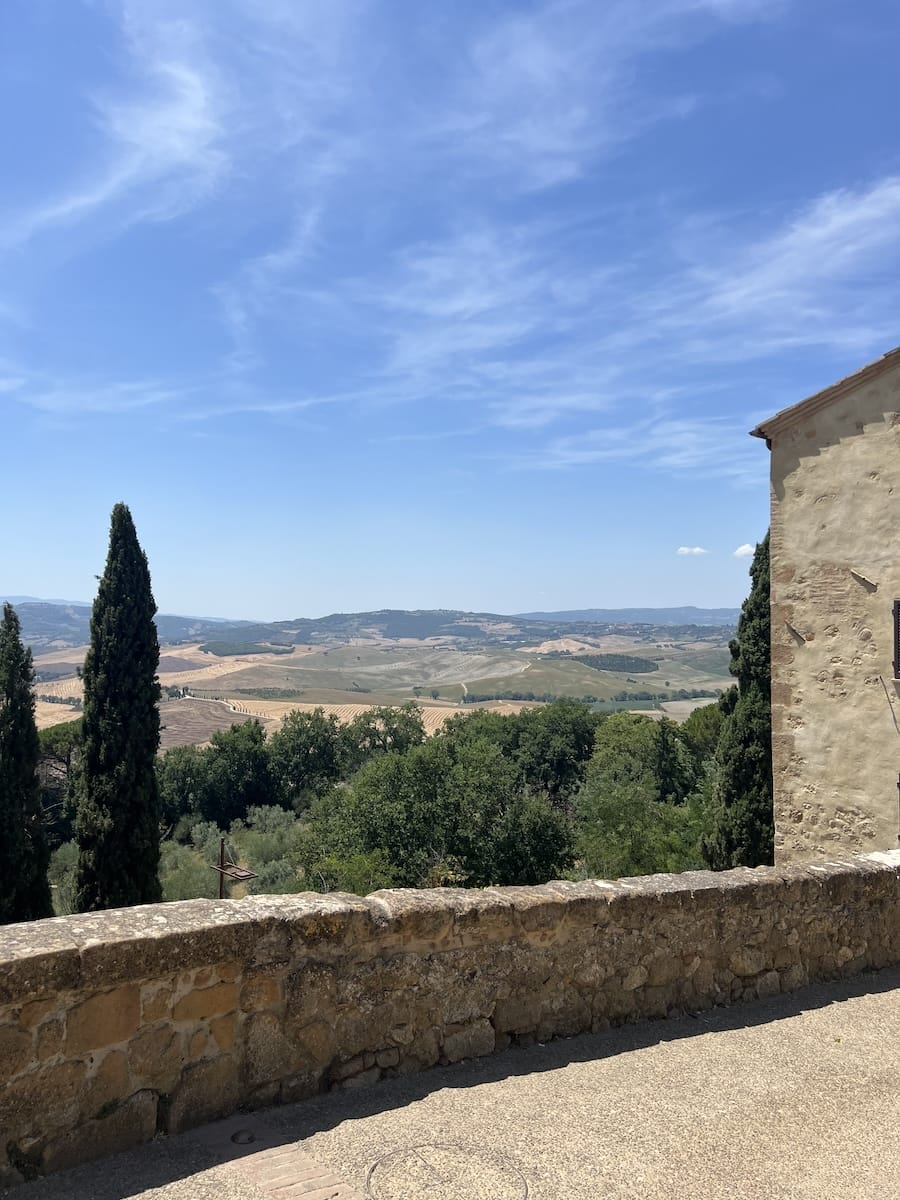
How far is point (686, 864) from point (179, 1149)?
21941 millimetres

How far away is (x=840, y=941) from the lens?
5.70 meters

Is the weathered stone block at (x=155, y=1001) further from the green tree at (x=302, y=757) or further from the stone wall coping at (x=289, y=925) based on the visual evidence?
the green tree at (x=302, y=757)

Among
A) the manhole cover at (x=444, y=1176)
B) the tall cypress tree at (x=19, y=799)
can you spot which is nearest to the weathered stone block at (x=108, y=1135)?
the manhole cover at (x=444, y=1176)

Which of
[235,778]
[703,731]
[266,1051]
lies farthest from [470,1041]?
[235,778]

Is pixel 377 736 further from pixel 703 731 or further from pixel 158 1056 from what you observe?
pixel 158 1056

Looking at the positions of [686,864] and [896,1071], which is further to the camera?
[686,864]

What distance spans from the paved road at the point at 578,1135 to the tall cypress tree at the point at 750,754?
15.2m

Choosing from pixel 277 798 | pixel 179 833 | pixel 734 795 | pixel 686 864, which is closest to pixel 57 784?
pixel 179 833

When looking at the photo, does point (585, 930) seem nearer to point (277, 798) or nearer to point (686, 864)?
point (686, 864)

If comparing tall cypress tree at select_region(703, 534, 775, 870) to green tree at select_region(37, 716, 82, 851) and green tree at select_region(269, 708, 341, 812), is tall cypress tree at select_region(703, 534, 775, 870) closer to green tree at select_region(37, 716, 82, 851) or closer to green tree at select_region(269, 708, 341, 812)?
green tree at select_region(37, 716, 82, 851)

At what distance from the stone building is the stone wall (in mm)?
4971

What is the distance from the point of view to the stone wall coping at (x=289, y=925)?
10.5 feet

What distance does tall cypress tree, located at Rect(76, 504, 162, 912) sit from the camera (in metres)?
20.0

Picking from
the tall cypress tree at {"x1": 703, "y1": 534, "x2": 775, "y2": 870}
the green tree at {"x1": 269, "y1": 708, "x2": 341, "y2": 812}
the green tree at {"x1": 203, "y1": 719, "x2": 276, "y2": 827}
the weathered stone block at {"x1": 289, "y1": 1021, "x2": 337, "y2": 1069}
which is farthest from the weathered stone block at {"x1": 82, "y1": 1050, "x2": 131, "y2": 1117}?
the green tree at {"x1": 269, "y1": 708, "x2": 341, "y2": 812}
